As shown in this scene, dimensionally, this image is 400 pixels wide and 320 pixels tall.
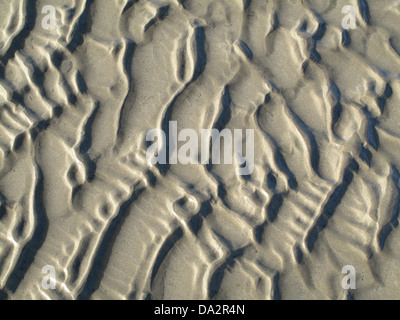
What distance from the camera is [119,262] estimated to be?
5.06 ft

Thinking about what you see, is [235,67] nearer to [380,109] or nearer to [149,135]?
[149,135]

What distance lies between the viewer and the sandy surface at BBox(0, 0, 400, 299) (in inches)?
60.4

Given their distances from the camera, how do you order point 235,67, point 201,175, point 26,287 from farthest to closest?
point 235,67 < point 201,175 < point 26,287

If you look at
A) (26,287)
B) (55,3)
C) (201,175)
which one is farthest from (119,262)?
(55,3)

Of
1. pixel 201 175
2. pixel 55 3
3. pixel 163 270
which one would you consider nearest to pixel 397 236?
pixel 201 175

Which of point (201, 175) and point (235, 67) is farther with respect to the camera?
point (235, 67)

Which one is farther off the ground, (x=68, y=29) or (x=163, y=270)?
(x=68, y=29)

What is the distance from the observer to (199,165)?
1639 millimetres

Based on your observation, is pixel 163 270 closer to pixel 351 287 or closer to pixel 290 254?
pixel 290 254

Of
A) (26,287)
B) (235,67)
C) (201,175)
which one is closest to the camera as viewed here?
(26,287)

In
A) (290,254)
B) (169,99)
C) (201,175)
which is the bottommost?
(290,254)

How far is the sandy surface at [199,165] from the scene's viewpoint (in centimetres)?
153

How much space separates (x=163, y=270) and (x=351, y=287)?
31.6 inches

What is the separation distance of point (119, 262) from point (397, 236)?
121 centimetres
